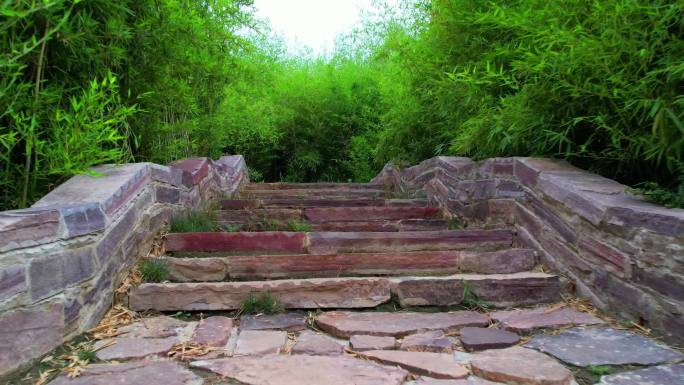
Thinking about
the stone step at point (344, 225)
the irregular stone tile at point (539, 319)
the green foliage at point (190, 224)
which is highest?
the green foliage at point (190, 224)

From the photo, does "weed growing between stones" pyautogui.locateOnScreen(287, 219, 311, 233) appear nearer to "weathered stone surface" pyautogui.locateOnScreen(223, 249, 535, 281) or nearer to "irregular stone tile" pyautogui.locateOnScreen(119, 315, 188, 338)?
"weathered stone surface" pyautogui.locateOnScreen(223, 249, 535, 281)

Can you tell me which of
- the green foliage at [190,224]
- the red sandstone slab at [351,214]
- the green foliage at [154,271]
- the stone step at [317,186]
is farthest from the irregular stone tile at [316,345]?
the stone step at [317,186]

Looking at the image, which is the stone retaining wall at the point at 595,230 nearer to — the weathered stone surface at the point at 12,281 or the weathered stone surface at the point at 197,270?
the weathered stone surface at the point at 197,270

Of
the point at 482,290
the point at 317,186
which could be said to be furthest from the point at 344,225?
the point at 317,186

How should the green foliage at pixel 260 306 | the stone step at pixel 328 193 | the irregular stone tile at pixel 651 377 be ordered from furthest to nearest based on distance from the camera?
the stone step at pixel 328 193
the green foliage at pixel 260 306
the irregular stone tile at pixel 651 377

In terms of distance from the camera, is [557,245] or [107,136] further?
[557,245]

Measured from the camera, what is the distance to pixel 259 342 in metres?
1.85

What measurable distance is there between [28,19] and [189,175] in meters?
1.62

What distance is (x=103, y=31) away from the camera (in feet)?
7.38

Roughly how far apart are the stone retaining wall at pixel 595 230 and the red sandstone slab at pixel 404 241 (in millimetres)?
198

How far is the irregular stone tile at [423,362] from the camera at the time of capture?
1.59 meters

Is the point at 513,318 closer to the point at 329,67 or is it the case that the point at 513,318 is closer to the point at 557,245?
the point at 557,245

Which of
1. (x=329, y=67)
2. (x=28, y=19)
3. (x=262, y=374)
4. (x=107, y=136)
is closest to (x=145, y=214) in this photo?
(x=107, y=136)

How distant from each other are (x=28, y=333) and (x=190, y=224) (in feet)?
4.49
